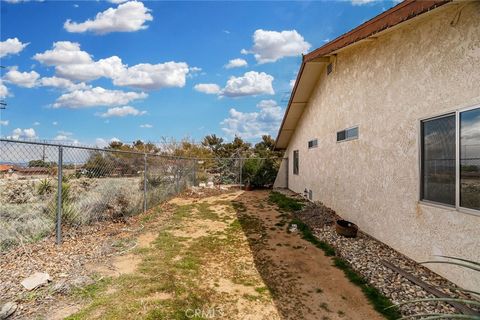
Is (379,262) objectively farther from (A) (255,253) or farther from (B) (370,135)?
(B) (370,135)

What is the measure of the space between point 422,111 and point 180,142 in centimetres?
1545

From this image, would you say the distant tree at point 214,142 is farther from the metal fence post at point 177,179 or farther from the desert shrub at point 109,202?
the desert shrub at point 109,202

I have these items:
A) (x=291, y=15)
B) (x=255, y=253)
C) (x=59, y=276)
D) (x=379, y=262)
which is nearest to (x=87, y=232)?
(x=59, y=276)

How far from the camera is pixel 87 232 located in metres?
6.01

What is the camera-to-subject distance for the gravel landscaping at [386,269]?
11.1 feet

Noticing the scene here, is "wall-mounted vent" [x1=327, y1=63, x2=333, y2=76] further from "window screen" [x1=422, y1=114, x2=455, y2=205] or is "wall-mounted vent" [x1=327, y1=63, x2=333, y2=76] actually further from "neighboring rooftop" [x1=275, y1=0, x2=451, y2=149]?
"window screen" [x1=422, y1=114, x2=455, y2=205]

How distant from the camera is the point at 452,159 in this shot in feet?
12.5

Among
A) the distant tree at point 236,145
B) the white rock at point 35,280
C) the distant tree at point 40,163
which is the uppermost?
the distant tree at point 236,145

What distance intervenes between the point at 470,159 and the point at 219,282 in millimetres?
3753

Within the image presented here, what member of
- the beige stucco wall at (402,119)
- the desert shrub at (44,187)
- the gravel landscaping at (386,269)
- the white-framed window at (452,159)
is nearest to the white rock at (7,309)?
the desert shrub at (44,187)

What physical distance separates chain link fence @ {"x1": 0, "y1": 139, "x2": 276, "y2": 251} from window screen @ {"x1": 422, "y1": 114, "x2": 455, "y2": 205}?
20.4 ft

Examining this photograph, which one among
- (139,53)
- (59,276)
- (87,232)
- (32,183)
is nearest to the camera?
(59,276)

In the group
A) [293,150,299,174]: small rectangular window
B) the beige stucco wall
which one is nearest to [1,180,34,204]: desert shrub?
the beige stucco wall

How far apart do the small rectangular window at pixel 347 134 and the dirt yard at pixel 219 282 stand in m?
2.93
